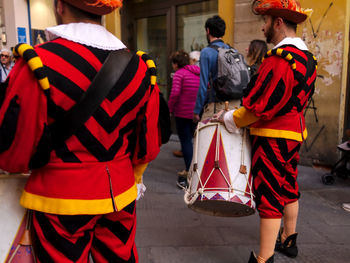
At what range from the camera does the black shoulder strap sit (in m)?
1.53

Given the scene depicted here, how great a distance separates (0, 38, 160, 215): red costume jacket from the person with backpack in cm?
222

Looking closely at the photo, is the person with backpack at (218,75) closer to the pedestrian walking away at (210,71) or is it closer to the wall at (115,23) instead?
the pedestrian walking away at (210,71)

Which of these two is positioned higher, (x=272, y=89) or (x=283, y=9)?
(x=283, y=9)

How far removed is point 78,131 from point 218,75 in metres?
2.69

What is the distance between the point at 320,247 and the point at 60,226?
2.59m

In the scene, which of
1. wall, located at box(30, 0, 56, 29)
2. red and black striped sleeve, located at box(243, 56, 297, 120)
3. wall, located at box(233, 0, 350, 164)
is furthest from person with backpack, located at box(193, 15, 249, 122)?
wall, located at box(30, 0, 56, 29)

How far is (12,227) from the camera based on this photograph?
1.66 meters

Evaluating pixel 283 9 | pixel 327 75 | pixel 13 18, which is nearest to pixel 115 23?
pixel 13 18

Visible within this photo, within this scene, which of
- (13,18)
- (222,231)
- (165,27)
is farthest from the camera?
(13,18)

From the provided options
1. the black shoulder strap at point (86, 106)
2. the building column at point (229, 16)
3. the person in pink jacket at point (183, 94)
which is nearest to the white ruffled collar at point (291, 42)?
the black shoulder strap at point (86, 106)

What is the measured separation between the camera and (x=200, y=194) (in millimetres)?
2604

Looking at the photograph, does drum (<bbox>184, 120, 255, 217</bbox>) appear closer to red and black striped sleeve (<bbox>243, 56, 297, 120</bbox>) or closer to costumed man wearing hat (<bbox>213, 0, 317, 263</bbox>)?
costumed man wearing hat (<bbox>213, 0, 317, 263</bbox>)

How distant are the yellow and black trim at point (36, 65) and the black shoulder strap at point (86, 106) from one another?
0.48ft

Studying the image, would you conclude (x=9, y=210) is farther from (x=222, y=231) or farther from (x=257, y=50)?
(x=257, y=50)
